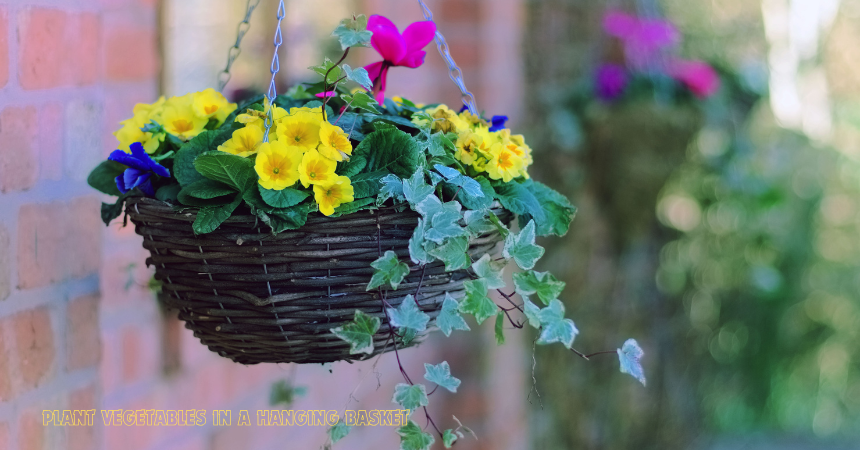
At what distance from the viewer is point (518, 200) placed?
649mm

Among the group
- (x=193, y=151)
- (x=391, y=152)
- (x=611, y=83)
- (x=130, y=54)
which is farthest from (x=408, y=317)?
(x=611, y=83)

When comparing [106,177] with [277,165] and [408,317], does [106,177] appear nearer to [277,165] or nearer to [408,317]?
[277,165]

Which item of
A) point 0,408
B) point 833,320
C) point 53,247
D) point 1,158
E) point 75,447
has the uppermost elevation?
point 1,158

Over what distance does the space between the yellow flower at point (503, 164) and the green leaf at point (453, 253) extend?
0.09 meters

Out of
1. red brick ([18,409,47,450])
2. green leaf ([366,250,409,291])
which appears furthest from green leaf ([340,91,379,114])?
red brick ([18,409,47,450])

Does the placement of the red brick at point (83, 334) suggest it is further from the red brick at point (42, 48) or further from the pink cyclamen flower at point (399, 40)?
the pink cyclamen flower at point (399, 40)

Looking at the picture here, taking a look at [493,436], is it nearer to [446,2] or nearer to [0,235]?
[446,2]

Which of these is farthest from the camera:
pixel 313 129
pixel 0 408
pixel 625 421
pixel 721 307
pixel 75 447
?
pixel 721 307

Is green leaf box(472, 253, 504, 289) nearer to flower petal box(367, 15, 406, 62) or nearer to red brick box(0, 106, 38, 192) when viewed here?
flower petal box(367, 15, 406, 62)

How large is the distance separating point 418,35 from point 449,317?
0.26 m

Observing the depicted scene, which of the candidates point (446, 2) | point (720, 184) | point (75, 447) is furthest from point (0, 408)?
point (720, 184)

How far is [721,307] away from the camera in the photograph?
10.9ft

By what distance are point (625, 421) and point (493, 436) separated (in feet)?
1.51

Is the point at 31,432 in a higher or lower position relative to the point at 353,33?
lower
